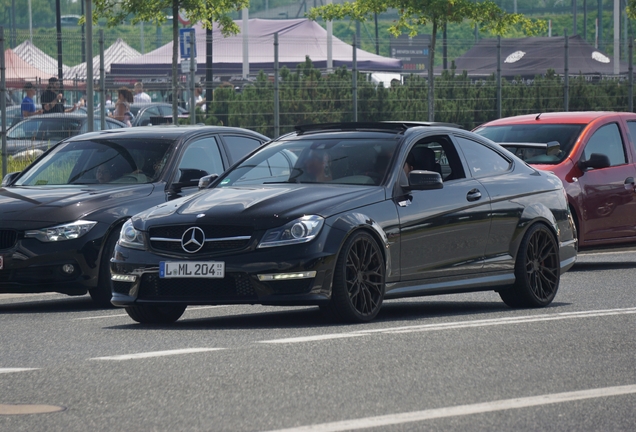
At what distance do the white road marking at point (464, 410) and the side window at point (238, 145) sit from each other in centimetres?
700

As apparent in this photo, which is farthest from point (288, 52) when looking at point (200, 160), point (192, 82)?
point (200, 160)

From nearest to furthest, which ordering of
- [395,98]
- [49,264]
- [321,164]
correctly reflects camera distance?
[321,164] → [49,264] → [395,98]

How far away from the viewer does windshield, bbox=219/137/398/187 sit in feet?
32.9

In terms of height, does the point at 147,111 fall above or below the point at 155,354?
above

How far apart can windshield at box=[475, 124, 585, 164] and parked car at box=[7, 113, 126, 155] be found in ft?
25.4

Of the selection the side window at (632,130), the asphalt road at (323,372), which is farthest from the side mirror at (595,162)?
the asphalt road at (323,372)

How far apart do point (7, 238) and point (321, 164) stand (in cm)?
289

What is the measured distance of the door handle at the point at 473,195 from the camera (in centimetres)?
1053

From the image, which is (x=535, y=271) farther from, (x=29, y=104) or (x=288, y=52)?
(x=288, y=52)

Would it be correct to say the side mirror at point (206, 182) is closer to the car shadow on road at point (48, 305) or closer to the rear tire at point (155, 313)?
the rear tire at point (155, 313)

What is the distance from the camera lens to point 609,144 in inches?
610

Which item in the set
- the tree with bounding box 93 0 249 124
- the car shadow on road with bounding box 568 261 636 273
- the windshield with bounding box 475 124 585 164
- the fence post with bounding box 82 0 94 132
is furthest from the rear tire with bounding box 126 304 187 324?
the tree with bounding box 93 0 249 124

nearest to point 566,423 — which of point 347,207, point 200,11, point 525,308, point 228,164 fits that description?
point 347,207

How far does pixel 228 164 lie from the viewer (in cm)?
1309
